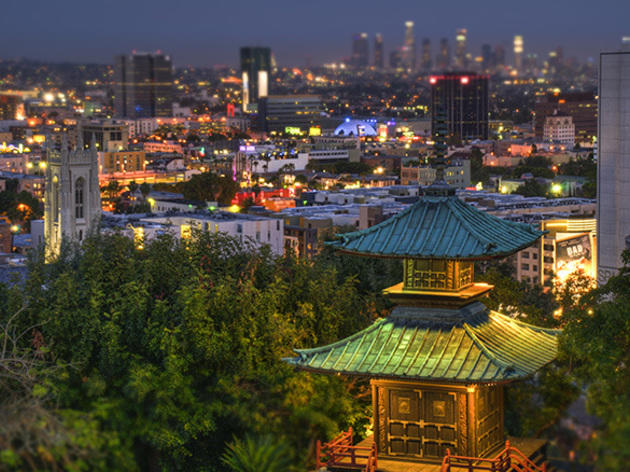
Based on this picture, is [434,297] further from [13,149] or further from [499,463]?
[13,149]

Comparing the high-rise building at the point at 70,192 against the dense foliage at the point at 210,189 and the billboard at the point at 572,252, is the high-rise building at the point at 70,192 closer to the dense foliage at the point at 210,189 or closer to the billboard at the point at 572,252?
the billboard at the point at 572,252

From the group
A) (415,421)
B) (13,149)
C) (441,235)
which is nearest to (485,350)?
(415,421)

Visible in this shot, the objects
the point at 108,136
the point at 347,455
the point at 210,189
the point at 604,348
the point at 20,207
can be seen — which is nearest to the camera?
the point at 604,348

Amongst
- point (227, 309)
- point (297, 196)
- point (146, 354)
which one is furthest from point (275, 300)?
point (297, 196)

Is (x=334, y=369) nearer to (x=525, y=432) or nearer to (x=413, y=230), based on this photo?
(x=413, y=230)

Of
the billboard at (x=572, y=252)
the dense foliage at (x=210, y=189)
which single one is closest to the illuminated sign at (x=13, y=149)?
the dense foliage at (x=210, y=189)
